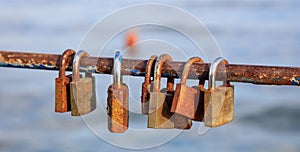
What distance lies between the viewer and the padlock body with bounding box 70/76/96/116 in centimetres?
278

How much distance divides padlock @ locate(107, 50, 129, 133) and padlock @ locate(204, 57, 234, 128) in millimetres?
313

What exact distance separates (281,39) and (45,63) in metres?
15.3

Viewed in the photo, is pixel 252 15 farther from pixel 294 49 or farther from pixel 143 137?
pixel 143 137

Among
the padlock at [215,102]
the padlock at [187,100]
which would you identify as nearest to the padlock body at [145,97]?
the padlock at [187,100]

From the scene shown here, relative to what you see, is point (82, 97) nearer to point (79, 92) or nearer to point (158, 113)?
point (79, 92)

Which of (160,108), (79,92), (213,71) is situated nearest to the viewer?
(213,71)

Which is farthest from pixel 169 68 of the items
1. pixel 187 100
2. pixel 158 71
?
pixel 187 100

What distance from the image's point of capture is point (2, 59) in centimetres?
295

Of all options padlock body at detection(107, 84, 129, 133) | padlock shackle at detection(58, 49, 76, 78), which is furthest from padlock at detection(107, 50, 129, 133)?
padlock shackle at detection(58, 49, 76, 78)

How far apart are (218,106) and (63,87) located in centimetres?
61

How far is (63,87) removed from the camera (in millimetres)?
2840

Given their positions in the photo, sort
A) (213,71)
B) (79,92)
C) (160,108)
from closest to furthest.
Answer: (213,71)
(160,108)
(79,92)

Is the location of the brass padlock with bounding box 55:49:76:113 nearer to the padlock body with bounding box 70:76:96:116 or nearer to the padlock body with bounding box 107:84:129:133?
the padlock body with bounding box 70:76:96:116

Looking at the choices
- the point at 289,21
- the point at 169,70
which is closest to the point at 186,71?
the point at 169,70
